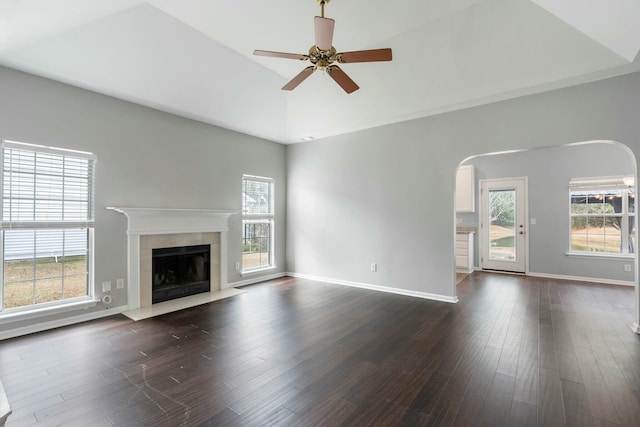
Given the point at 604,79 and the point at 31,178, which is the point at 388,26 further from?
the point at 31,178

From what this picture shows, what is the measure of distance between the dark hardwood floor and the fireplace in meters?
0.76

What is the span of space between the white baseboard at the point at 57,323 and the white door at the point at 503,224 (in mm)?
7382

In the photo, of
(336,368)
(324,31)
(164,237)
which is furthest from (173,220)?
(324,31)

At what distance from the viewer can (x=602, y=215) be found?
5914 mm

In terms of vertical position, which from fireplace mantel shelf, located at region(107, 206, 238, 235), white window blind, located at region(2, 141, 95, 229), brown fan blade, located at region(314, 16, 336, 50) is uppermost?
brown fan blade, located at region(314, 16, 336, 50)

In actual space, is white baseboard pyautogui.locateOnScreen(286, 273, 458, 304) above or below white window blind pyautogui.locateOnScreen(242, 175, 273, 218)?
below

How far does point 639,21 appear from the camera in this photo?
252cm

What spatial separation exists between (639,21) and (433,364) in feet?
11.4

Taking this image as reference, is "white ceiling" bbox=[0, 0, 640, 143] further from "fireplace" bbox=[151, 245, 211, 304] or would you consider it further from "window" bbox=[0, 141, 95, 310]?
"fireplace" bbox=[151, 245, 211, 304]

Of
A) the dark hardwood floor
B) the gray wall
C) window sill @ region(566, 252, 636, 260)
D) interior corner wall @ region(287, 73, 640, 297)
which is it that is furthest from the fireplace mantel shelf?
window sill @ region(566, 252, 636, 260)

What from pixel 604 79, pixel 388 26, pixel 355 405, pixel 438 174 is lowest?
pixel 355 405

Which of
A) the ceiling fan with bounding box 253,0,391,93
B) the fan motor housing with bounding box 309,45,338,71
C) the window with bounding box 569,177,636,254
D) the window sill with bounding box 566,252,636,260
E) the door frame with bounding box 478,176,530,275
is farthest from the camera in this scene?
the door frame with bounding box 478,176,530,275

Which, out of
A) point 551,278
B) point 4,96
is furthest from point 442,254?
point 4,96

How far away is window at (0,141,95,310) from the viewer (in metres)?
3.28
